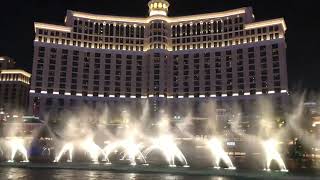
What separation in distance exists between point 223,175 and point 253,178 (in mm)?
3574

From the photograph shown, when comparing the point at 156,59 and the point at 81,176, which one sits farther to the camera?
the point at 156,59

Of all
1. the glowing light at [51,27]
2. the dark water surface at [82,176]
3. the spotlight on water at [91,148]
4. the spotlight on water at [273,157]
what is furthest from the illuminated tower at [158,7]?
the dark water surface at [82,176]

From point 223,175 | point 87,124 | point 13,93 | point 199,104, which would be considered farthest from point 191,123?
point 13,93

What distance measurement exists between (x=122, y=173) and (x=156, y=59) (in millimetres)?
109874

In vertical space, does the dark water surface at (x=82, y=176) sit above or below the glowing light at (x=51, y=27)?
below

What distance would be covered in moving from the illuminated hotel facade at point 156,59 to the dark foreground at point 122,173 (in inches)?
3889

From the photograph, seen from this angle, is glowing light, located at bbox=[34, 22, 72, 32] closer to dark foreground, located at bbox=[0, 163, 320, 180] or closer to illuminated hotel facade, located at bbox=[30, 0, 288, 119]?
illuminated hotel facade, located at bbox=[30, 0, 288, 119]

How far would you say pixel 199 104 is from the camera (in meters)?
142

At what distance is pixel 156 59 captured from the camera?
145875mm

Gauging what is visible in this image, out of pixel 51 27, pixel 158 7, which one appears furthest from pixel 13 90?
pixel 158 7

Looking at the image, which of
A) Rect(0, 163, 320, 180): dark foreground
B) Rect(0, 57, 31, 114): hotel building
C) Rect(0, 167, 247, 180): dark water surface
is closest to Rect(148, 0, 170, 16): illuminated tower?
Rect(0, 57, 31, 114): hotel building

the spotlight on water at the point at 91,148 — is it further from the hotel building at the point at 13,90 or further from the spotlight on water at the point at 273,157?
the hotel building at the point at 13,90

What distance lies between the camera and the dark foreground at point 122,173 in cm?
3491

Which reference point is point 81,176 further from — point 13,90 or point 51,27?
point 13,90
